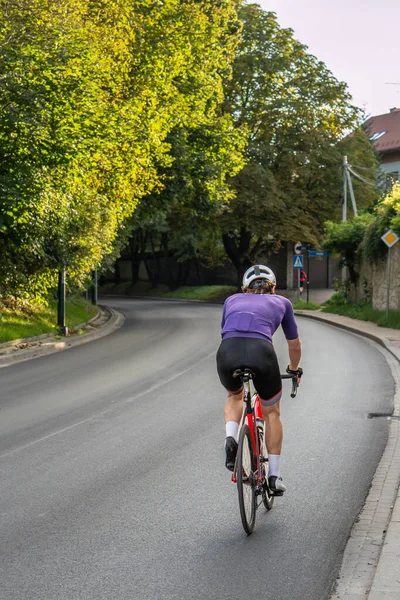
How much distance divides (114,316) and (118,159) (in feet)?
37.1

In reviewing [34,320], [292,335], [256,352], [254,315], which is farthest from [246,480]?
[34,320]

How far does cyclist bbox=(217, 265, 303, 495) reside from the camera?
5.61 m

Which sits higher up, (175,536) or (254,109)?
(254,109)

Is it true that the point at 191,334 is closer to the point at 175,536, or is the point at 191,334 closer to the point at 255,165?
the point at 175,536

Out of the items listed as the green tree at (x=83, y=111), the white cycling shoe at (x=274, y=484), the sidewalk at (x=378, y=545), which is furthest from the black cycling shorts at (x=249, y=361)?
the green tree at (x=83, y=111)

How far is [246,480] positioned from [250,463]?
0.21 metres

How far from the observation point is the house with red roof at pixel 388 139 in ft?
245

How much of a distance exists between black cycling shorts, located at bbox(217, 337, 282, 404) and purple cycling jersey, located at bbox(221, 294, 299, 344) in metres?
0.06

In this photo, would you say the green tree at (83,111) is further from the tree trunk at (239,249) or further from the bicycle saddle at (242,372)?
the tree trunk at (239,249)

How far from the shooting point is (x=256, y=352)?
559 cm

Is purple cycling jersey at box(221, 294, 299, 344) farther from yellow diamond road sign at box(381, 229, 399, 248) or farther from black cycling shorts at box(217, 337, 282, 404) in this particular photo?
yellow diamond road sign at box(381, 229, 399, 248)

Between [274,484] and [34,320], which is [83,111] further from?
[274,484]

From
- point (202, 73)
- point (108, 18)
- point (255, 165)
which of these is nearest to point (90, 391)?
point (108, 18)

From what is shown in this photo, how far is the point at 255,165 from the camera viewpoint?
154 feet
